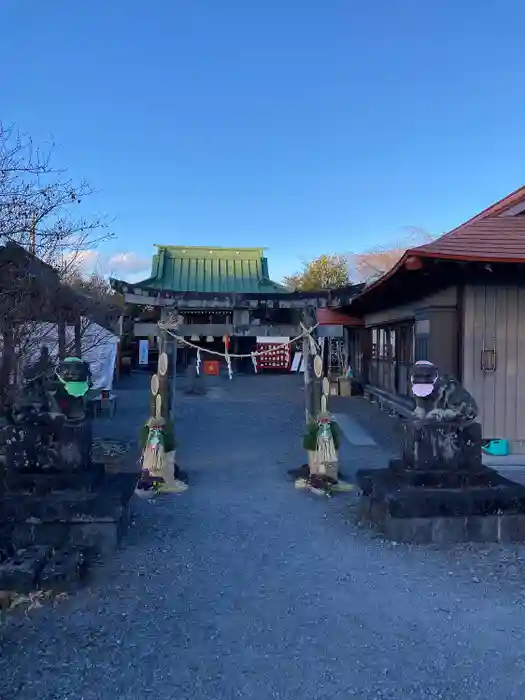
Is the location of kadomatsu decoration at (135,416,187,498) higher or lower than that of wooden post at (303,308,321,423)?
lower

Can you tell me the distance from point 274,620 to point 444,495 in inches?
87.7

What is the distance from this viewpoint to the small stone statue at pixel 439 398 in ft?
18.2

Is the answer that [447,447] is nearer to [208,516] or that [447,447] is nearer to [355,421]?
[208,516]

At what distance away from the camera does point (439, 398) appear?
564 cm

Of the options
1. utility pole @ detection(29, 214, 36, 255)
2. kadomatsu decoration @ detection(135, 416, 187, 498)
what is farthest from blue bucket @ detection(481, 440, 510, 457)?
utility pole @ detection(29, 214, 36, 255)

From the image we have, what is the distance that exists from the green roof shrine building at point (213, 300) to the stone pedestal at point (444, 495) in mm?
3242

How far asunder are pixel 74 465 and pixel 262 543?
6.16 ft

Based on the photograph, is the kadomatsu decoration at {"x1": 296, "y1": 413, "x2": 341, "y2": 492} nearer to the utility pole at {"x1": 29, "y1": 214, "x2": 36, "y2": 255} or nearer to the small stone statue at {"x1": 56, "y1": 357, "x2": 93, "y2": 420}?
the small stone statue at {"x1": 56, "y1": 357, "x2": 93, "y2": 420}

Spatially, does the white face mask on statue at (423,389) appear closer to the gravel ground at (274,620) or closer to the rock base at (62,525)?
the gravel ground at (274,620)

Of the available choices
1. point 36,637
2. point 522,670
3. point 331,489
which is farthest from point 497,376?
point 36,637

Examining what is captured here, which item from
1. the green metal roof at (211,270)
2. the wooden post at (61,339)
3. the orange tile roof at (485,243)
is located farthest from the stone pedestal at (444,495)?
the green metal roof at (211,270)

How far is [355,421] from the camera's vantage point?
12656 millimetres

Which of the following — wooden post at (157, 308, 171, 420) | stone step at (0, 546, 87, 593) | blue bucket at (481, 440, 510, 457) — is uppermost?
wooden post at (157, 308, 171, 420)

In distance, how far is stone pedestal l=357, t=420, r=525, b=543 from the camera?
5168mm
